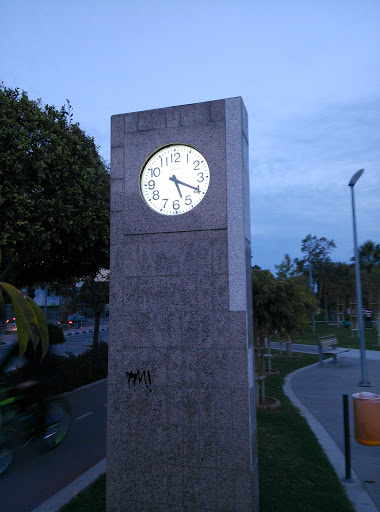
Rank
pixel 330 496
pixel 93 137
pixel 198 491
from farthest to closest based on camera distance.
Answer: pixel 93 137 < pixel 330 496 < pixel 198 491

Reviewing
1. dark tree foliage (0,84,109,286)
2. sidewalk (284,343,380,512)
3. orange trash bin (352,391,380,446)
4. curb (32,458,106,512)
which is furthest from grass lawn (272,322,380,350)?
curb (32,458,106,512)

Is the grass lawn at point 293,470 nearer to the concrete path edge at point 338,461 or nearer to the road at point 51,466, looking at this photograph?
the concrete path edge at point 338,461

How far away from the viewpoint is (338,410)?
9352 mm

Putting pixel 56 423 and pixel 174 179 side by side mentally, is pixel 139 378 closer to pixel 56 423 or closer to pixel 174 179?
pixel 174 179

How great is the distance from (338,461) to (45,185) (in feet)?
27.9

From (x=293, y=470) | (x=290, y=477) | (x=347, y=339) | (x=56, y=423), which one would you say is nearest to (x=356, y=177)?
(x=293, y=470)

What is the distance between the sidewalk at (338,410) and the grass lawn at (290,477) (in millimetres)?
197

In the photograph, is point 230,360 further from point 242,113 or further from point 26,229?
point 26,229

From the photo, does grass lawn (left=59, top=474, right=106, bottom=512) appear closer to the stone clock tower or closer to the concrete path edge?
the stone clock tower

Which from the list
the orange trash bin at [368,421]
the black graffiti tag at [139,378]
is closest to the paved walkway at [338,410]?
the orange trash bin at [368,421]

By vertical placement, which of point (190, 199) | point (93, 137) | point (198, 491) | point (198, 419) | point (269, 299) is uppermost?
point (93, 137)

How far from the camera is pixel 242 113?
498 centimetres

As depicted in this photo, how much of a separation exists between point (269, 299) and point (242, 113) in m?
5.30

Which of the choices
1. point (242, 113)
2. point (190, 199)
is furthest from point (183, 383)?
point (242, 113)
